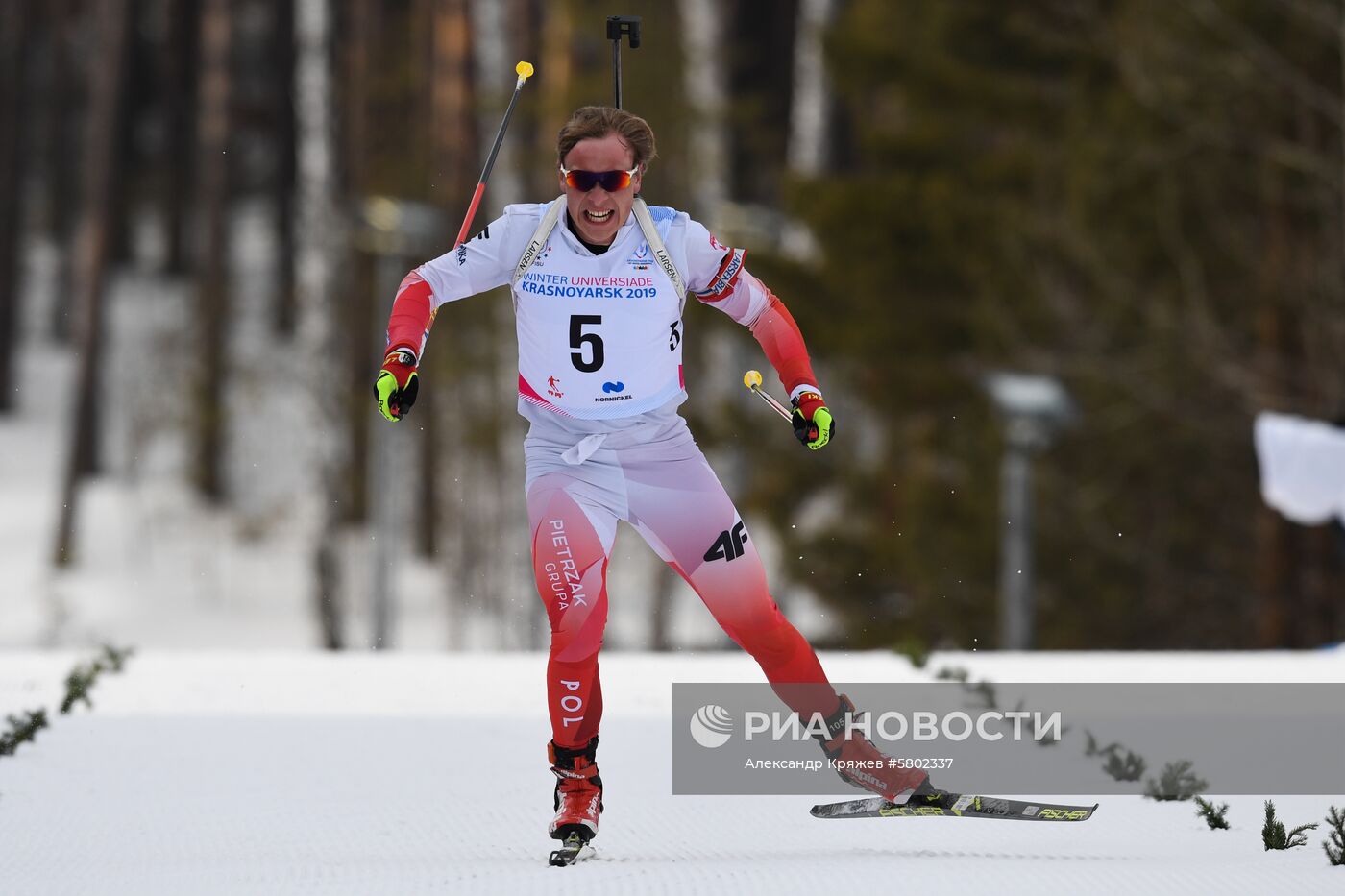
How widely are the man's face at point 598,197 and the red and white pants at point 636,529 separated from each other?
51 centimetres

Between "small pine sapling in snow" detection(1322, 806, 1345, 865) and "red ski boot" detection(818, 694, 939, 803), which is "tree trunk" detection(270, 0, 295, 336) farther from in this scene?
"small pine sapling in snow" detection(1322, 806, 1345, 865)

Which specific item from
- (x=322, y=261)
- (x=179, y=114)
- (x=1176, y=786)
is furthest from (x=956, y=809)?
Answer: (x=179, y=114)

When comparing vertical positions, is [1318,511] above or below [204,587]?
below

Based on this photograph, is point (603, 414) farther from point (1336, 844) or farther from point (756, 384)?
point (1336, 844)

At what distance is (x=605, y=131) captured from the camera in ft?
16.0

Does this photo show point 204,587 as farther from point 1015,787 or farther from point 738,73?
point 1015,787

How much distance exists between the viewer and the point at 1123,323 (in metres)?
19.9

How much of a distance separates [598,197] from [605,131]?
19 cm

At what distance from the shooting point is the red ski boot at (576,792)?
4676 millimetres

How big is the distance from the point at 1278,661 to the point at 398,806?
498cm

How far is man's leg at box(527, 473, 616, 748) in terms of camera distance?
4.80m

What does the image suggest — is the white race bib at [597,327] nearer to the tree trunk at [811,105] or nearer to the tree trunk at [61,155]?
the tree trunk at [811,105]

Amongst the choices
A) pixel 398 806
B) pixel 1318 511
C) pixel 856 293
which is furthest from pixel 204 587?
pixel 398 806

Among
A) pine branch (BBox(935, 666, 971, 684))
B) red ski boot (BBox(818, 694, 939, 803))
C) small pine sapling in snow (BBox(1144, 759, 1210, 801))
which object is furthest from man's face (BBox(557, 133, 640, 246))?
pine branch (BBox(935, 666, 971, 684))
